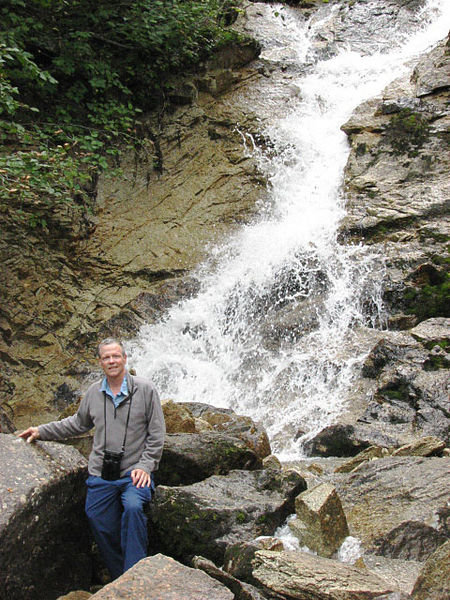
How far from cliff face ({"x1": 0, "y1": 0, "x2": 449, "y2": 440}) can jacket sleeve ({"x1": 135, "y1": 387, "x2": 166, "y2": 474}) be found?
5670 mm

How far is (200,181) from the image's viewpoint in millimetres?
12539

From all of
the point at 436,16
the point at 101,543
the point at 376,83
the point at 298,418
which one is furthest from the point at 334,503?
the point at 436,16

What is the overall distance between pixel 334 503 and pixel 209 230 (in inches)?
340

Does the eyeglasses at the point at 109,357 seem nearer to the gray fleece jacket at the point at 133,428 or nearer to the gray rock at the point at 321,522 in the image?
the gray fleece jacket at the point at 133,428

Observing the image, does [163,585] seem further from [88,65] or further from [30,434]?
[88,65]

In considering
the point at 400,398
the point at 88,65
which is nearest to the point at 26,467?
the point at 400,398

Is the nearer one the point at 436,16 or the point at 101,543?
the point at 101,543

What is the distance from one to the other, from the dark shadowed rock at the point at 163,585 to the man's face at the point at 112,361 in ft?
4.14

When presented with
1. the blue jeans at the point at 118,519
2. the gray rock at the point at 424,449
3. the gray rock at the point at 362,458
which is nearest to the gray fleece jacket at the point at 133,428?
the blue jeans at the point at 118,519

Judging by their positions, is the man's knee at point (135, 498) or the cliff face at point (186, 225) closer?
the man's knee at point (135, 498)

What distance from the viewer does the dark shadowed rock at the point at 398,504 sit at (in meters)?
3.76

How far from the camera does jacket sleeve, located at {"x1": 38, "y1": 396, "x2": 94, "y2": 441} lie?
13.0 feet

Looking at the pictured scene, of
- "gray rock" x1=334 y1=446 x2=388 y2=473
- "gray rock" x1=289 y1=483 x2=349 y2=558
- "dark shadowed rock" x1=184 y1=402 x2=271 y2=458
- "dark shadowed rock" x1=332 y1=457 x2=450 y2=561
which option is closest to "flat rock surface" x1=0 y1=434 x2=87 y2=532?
"gray rock" x1=289 y1=483 x2=349 y2=558

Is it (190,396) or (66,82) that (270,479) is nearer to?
(190,396)
